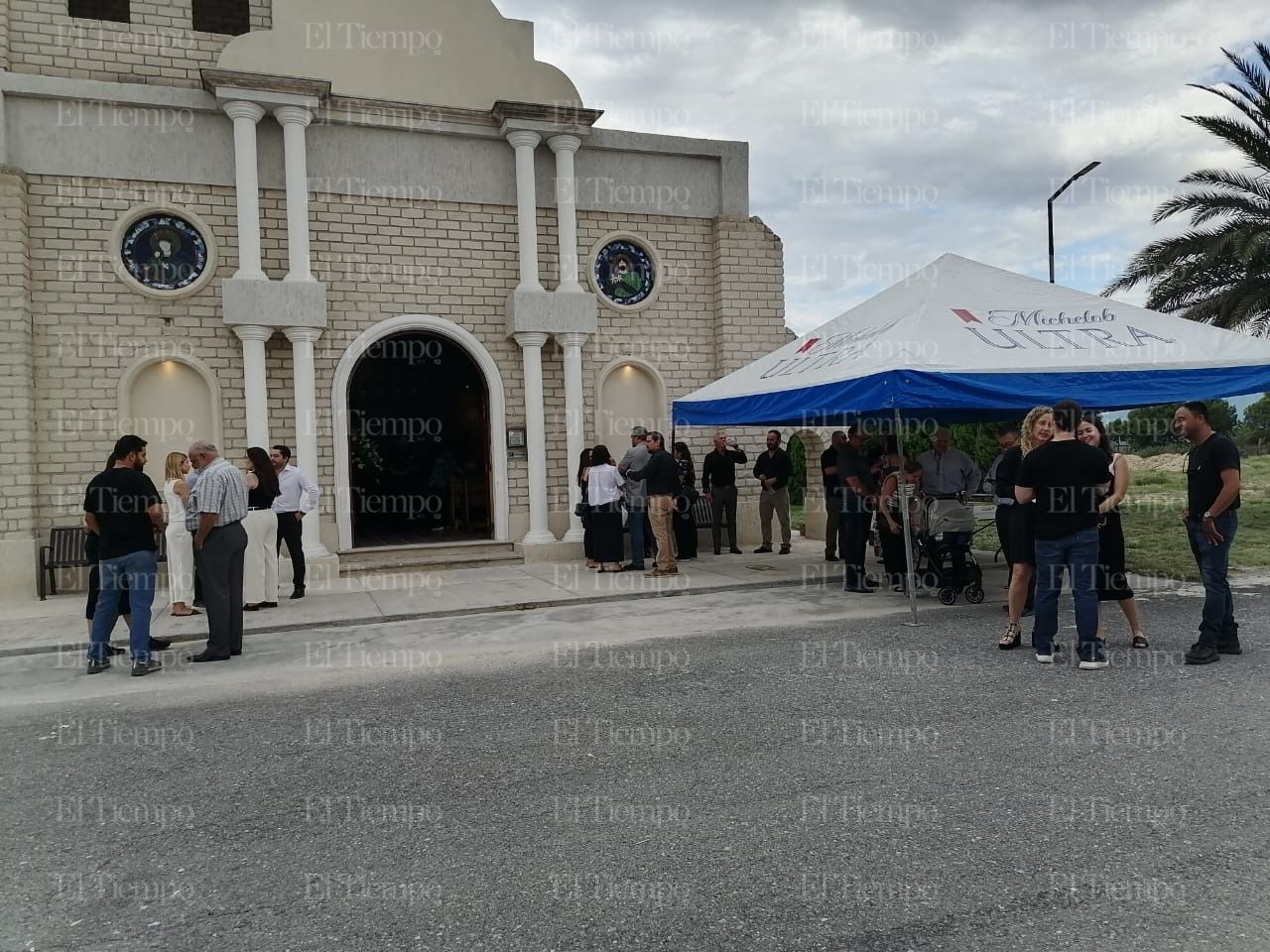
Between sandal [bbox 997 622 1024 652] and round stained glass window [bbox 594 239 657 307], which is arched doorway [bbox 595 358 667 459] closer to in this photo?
round stained glass window [bbox 594 239 657 307]

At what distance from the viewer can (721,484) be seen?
1394 centimetres

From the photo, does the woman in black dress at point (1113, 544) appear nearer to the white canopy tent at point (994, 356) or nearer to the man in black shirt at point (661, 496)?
the white canopy tent at point (994, 356)

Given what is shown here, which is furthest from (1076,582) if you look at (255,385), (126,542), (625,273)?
(255,385)

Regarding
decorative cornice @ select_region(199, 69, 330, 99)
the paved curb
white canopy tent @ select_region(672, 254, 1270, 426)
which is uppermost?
decorative cornice @ select_region(199, 69, 330, 99)

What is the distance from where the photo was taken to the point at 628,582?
11.4m

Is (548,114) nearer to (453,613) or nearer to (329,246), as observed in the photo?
(329,246)

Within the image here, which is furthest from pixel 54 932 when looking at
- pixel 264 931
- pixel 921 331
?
pixel 921 331

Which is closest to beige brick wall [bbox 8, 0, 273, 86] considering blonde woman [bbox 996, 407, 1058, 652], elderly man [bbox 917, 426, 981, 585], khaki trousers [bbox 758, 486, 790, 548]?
khaki trousers [bbox 758, 486, 790, 548]

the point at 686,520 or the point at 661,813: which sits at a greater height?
the point at 686,520

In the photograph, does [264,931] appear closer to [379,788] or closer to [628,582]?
[379,788]

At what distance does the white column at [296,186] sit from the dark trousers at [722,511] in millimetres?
6534

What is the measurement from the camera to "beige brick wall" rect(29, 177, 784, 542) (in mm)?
11891

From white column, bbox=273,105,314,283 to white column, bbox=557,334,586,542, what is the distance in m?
3.72

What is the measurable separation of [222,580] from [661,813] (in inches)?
198
